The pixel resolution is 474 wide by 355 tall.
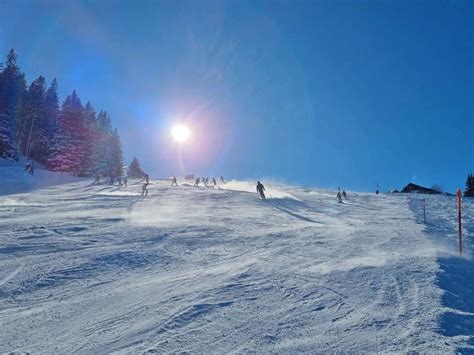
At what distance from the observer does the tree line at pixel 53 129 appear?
56.7 meters

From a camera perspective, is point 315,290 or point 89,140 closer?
point 315,290

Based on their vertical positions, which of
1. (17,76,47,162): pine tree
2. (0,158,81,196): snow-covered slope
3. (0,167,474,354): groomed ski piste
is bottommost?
(0,167,474,354): groomed ski piste

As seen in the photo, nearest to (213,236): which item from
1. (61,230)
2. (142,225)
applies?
(142,225)

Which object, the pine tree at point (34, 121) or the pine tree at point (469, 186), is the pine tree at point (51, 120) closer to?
the pine tree at point (34, 121)

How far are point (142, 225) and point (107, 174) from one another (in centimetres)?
5898

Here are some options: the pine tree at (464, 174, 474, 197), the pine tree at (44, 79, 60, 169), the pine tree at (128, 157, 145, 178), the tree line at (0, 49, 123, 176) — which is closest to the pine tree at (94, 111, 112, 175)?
the tree line at (0, 49, 123, 176)

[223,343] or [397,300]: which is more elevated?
[397,300]

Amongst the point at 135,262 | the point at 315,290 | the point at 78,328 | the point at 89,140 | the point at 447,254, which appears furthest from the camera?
the point at 89,140

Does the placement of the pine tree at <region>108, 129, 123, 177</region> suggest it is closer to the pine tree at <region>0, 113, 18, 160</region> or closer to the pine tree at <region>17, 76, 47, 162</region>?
the pine tree at <region>17, 76, 47, 162</region>

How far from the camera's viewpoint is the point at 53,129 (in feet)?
202

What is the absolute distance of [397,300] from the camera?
4824mm

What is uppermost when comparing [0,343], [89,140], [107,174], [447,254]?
[89,140]

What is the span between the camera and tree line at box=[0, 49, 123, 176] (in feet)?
186

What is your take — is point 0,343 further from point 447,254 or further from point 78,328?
point 447,254
